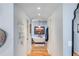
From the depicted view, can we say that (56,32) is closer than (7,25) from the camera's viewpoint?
No

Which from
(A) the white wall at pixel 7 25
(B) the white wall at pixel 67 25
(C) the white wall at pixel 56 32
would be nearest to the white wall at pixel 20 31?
(A) the white wall at pixel 7 25

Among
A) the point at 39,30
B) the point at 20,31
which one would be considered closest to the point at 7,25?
the point at 20,31

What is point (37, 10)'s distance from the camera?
1806mm

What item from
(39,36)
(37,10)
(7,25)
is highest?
(37,10)

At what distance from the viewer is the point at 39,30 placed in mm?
1797

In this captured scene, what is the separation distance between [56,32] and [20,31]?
0.49m

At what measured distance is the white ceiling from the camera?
176 centimetres

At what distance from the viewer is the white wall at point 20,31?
1.78 m

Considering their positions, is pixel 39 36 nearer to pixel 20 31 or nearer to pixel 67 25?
pixel 20 31

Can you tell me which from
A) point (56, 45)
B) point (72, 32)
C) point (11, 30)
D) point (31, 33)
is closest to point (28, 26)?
point (31, 33)

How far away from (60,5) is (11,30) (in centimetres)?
70

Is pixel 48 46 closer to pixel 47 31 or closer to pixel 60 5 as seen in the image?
pixel 47 31

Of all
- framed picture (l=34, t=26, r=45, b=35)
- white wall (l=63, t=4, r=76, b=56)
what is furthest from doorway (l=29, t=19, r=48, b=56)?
white wall (l=63, t=4, r=76, b=56)

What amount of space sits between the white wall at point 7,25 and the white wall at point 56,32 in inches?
20.0
